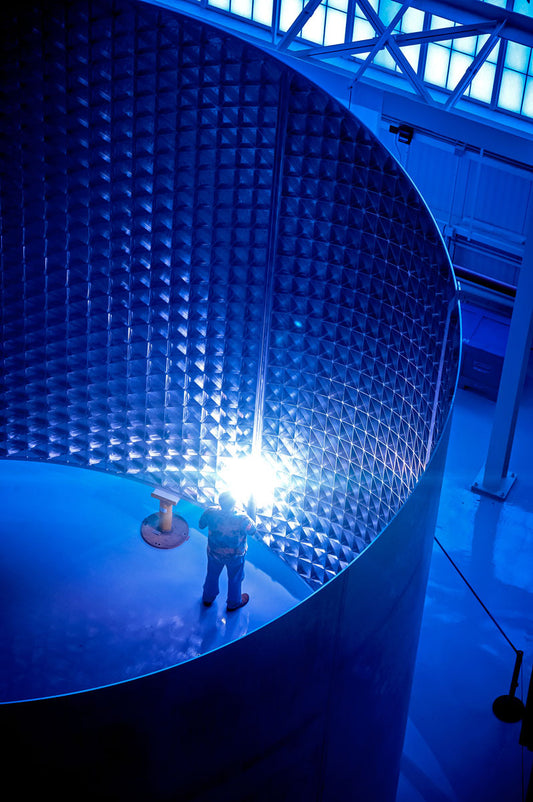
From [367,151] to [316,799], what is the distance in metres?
5.76

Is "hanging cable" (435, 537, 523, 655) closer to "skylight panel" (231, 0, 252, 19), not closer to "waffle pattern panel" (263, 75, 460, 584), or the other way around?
"waffle pattern panel" (263, 75, 460, 584)

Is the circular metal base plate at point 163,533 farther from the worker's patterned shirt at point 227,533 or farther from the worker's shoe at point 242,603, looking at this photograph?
the worker's patterned shirt at point 227,533

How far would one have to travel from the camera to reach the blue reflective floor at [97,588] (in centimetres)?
920

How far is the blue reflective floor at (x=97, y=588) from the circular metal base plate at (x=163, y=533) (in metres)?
0.08

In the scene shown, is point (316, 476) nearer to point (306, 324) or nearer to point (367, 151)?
point (306, 324)

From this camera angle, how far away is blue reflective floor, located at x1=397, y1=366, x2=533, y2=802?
27.2 feet

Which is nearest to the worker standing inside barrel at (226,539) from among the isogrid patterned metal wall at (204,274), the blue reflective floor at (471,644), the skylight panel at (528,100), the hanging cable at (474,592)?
the isogrid patterned metal wall at (204,274)

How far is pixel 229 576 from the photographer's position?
9.88 meters

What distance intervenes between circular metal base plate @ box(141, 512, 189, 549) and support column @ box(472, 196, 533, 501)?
403 cm

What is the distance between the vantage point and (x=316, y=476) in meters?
10.2

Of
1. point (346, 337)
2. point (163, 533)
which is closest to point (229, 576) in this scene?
point (163, 533)

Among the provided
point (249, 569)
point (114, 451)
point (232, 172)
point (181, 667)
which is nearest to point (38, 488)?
point (114, 451)

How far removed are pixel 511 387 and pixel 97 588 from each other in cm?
579

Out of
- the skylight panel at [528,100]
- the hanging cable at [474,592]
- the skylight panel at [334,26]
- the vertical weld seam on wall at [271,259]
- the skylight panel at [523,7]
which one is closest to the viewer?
the vertical weld seam on wall at [271,259]
